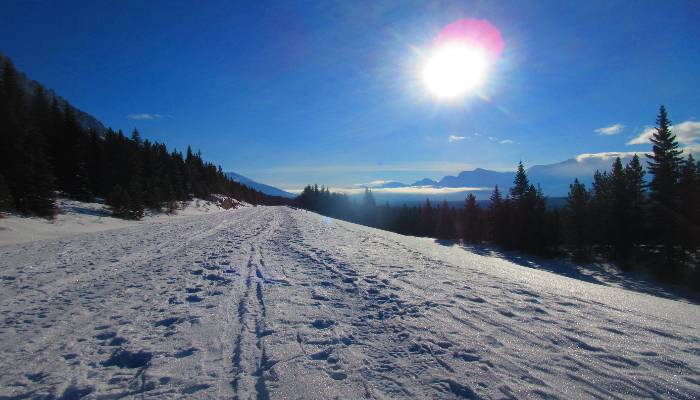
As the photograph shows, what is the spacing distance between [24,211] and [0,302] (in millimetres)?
19943

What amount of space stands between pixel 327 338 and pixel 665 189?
36111 millimetres

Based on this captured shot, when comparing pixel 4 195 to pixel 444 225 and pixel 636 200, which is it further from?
pixel 444 225

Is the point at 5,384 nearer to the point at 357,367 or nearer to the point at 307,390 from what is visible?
the point at 307,390

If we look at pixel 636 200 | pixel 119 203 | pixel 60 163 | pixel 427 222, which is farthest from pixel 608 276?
pixel 60 163

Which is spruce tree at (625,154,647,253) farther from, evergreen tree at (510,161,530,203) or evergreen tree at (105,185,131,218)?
evergreen tree at (105,185,131,218)

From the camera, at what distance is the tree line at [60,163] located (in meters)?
20.4

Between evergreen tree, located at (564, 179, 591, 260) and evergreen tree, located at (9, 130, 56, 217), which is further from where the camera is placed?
evergreen tree, located at (564, 179, 591, 260)

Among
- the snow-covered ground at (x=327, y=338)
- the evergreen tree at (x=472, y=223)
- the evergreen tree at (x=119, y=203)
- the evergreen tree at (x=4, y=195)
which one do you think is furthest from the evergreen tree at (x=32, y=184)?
the evergreen tree at (x=472, y=223)

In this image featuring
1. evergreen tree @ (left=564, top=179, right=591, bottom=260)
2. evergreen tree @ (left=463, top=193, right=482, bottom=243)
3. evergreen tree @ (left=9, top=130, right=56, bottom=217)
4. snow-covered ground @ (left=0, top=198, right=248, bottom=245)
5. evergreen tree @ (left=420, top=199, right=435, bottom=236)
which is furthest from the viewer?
evergreen tree @ (left=420, top=199, right=435, bottom=236)

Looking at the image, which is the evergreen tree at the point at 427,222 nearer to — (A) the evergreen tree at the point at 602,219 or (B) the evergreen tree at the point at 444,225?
(B) the evergreen tree at the point at 444,225

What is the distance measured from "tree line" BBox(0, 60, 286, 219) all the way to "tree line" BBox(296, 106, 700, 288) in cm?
4385

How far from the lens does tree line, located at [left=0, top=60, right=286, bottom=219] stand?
20359mm

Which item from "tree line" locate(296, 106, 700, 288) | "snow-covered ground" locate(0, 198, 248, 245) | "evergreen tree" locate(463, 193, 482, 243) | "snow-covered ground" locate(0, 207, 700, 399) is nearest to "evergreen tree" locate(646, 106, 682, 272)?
"tree line" locate(296, 106, 700, 288)

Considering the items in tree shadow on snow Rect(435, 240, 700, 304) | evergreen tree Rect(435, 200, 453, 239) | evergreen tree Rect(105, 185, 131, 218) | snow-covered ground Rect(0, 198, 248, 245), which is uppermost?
evergreen tree Rect(105, 185, 131, 218)
